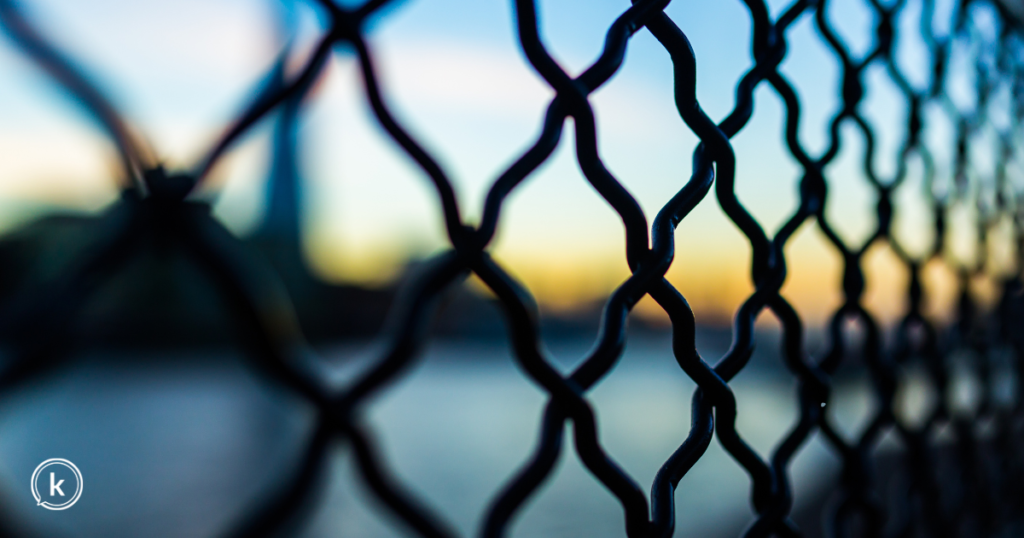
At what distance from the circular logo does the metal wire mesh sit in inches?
12.1

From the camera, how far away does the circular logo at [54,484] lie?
0.48 meters

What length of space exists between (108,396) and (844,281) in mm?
9725

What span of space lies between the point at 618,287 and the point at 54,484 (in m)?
0.49

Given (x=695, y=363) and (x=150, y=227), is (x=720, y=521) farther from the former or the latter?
(x=150, y=227)

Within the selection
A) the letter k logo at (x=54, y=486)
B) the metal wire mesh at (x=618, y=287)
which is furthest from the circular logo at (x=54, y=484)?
the metal wire mesh at (x=618, y=287)

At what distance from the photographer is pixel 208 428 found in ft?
20.2

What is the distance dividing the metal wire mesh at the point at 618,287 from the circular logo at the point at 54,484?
12.1 inches

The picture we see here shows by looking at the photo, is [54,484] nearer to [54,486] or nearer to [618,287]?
[54,486]

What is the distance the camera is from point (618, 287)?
0.47 metres

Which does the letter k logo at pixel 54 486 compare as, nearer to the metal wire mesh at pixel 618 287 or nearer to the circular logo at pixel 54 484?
the circular logo at pixel 54 484

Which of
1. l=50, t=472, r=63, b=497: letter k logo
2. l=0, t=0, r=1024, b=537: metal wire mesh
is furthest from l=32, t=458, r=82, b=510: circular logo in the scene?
l=0, t=0, r=1024, b=537: metal wire mesh

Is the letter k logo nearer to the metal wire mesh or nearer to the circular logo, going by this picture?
the circular logo

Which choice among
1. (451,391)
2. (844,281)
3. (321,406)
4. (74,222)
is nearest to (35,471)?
(74,222)

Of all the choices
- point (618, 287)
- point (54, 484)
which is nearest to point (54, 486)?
point (54, 484)
